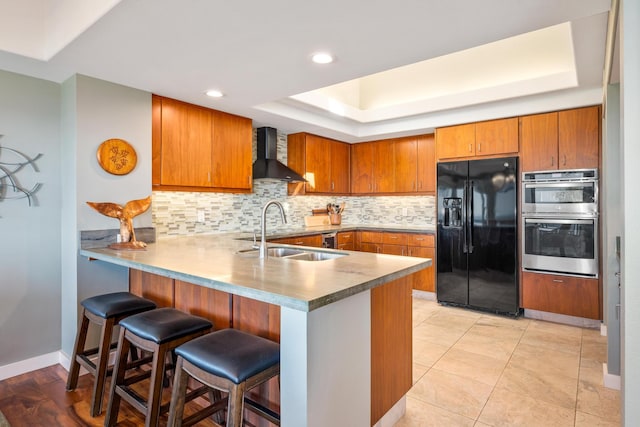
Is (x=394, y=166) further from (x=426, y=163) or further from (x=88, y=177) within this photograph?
(x=88, y=177)

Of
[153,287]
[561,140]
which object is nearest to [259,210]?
[153,287]

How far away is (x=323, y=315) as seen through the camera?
1415mm

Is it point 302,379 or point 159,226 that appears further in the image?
point 159,226

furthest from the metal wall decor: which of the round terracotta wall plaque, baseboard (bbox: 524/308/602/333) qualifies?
baseboard (bbox: 524/308/602/333)

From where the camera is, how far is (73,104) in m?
2.58

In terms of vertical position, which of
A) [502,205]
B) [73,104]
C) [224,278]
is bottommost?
[224,278]

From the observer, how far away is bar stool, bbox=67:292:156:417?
6.81 ft

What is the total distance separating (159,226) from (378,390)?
Result: 2.57 metres

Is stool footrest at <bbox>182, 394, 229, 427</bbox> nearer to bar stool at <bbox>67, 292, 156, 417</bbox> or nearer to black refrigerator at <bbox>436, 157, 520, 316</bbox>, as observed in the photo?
bar stool at <bbox>67, 292, 156, 417</bbox>

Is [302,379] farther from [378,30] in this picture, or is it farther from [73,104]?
[73,104]

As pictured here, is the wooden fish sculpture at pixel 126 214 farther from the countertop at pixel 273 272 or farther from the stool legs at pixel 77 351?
the stool legs at pixel 77 351

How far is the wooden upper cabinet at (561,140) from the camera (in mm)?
3430

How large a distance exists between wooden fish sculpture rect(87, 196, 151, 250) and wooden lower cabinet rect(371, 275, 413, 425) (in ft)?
5.89

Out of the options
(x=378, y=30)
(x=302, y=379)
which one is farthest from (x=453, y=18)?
(x=302, y=379)
